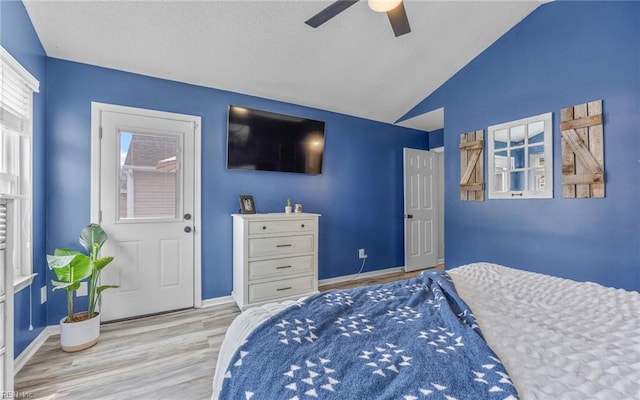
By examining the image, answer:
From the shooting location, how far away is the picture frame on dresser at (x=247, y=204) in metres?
3.03

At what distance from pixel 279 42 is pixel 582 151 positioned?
9.44 feet

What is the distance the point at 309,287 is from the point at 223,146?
6.02 ft

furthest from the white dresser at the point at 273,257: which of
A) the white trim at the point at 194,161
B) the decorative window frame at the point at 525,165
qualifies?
the decorative window frame at the point at 525,165

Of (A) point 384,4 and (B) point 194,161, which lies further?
(B) point 194,161

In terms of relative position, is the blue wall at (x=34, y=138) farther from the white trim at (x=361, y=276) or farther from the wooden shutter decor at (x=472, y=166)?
the wooden shutter decor at (x=472, y=166)

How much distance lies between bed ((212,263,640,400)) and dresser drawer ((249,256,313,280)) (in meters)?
1.51

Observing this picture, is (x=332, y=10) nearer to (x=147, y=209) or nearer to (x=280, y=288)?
(x=147, y=209)

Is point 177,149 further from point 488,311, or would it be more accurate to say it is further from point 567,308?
point 567,308

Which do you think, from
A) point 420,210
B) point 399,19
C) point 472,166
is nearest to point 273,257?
point 399,19

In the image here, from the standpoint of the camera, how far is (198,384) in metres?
1.74

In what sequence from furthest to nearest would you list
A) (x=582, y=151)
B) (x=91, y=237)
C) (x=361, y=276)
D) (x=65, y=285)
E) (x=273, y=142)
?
(x=361, y=276), (x=273, y=142), (x=582, y=151), (x=91, y=237), (x=65, y=285)

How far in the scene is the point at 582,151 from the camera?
7.91 feet

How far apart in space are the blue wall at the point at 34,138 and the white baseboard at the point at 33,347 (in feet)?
0.12

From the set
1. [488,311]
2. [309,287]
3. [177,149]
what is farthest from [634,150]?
[177,149]
